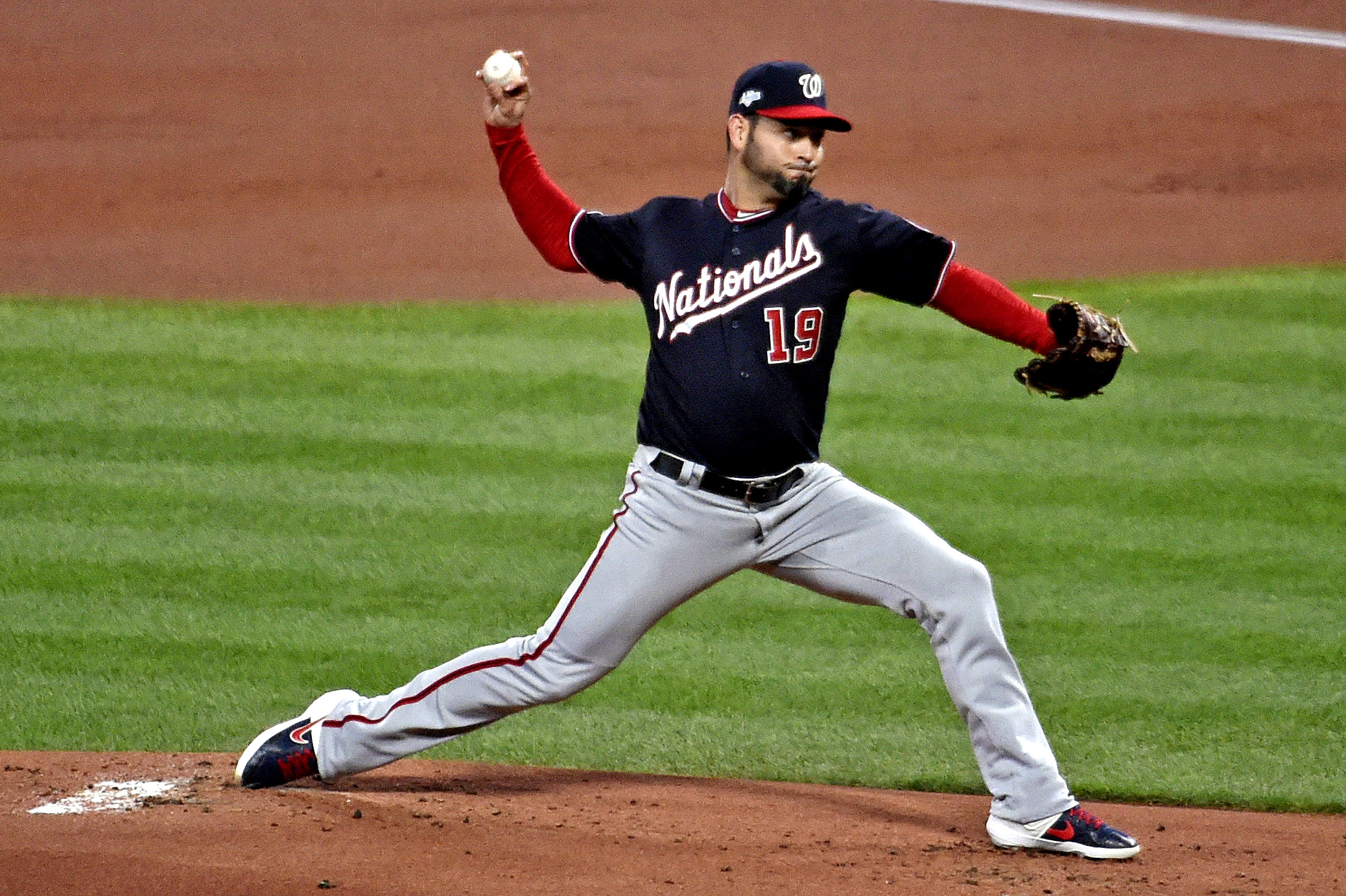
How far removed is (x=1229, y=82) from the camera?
10.7 m

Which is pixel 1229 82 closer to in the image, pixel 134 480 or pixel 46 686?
pixel 134 480

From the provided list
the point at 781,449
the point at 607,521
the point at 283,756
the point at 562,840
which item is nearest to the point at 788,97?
the point at 781,449

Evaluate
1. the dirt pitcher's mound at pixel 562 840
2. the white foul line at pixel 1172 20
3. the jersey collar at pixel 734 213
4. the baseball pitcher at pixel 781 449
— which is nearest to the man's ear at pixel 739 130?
the baseball pitcher at pixel 781 449

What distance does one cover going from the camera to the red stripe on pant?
12.7 ft

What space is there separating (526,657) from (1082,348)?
55.6 inches

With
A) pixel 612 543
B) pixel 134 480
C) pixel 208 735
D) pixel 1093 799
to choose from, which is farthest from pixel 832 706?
pixel 134 480

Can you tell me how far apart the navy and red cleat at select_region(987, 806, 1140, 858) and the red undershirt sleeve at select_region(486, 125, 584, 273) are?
5.41 ft

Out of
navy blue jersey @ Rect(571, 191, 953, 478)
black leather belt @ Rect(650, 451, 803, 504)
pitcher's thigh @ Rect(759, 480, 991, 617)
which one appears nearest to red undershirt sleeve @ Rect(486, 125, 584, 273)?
navy blue jersey @ Rect(571, 191, 953, 478)

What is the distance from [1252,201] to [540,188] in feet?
22.6

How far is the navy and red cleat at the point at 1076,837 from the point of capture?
12.4 feet

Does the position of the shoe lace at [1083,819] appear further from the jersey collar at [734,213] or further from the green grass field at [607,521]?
the jersey collar at [734,213]

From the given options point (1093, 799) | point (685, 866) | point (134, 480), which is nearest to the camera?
point (685, 866)

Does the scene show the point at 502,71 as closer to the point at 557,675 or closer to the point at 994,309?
the point at 994,309

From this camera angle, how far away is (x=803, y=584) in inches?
155
